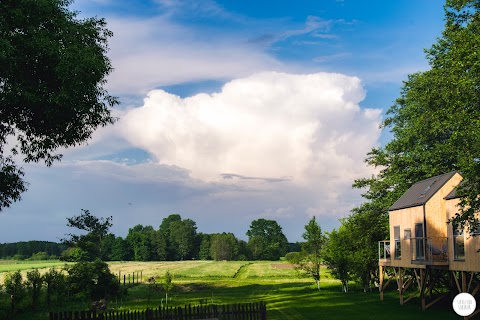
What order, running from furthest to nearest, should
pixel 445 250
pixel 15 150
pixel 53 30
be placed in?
pixel 445 250 < pixel 15 150 < pixel 53 30

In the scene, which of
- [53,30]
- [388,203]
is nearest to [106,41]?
[53,30]

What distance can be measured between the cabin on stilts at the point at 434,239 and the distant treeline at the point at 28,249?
13516cm

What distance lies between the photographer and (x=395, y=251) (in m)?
36.8

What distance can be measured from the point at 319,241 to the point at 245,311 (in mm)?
32045

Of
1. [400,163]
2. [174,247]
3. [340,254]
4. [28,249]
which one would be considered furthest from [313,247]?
[28,249]

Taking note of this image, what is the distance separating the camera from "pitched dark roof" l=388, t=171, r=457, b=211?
31241mm

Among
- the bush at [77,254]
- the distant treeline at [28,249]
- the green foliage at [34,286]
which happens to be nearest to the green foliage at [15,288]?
the green foliage at [34,286]

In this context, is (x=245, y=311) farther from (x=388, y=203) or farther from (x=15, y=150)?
(x=388, y=203)

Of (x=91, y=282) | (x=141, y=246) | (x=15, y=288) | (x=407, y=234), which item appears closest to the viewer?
(x=407, y=234)

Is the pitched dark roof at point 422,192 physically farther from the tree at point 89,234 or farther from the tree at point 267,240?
the tree at point 267,240

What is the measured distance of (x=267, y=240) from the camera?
178375mm

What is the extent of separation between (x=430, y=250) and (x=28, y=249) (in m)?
148

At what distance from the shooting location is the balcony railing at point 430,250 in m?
29.6

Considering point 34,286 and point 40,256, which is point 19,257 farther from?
point 34,286
